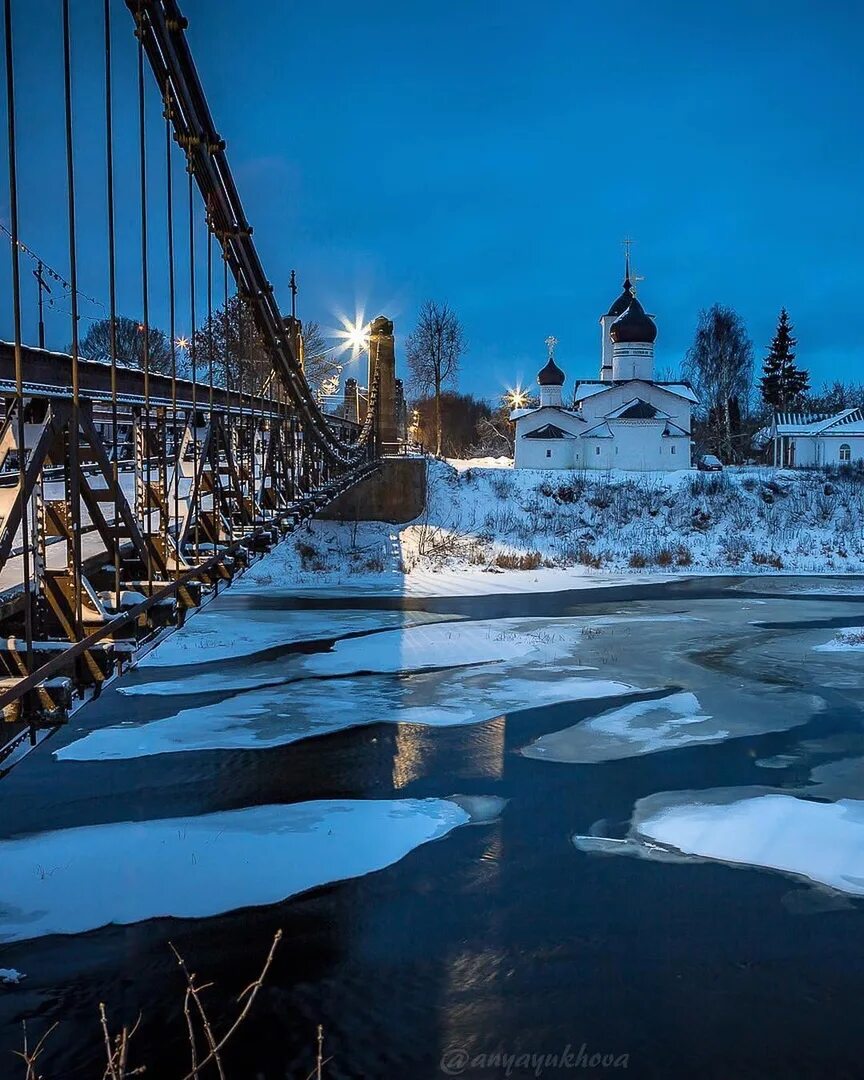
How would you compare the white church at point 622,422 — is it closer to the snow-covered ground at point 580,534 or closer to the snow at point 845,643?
the snow-covered ground at point 580,534

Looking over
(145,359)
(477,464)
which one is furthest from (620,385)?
(145,359)

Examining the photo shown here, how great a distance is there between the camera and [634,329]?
133ft

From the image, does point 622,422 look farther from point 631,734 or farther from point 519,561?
point 631,734

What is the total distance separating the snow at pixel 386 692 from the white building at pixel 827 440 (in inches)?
1030

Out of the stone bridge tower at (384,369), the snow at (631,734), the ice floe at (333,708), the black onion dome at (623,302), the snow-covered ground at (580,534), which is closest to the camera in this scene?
the snow at (631,734)

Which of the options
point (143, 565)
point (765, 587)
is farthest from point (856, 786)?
point (765, 587)

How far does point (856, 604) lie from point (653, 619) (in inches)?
189

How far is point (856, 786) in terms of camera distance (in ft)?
28.7

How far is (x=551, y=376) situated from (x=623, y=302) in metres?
6.99

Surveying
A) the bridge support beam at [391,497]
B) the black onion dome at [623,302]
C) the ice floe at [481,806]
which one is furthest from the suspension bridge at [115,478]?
the black onion dome at [623,302]

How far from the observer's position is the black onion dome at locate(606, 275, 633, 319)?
4609cm

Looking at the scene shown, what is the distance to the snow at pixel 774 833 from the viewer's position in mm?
7211

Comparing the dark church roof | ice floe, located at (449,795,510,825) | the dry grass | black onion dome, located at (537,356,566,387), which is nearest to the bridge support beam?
the dry grass

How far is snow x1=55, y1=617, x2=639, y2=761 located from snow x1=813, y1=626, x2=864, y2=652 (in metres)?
3.66
